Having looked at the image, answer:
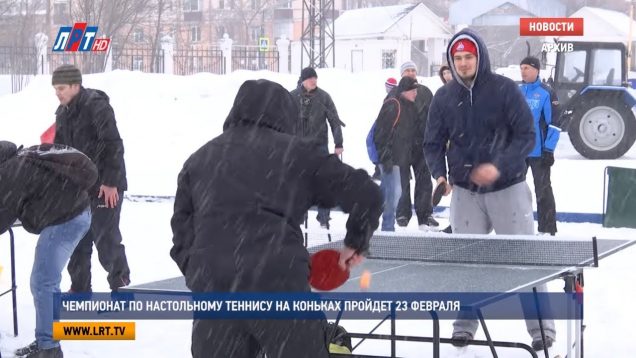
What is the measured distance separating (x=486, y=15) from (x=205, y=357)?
→ 264 ft

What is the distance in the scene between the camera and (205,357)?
4.19 meters

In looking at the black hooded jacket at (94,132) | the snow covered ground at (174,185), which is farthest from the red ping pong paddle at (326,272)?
the black hooded jacket at (94,132)

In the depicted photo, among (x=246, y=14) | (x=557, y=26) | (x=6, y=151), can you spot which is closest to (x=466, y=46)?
(x=6, y=151)

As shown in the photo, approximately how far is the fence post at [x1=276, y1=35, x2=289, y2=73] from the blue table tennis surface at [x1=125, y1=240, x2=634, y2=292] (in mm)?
35525

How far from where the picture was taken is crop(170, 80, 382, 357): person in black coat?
4.16 meters

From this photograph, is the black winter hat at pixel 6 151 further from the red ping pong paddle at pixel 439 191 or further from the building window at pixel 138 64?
the building window at pixel 138 64

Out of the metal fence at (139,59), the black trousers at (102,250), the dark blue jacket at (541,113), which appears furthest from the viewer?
the metal fence at (139,59)

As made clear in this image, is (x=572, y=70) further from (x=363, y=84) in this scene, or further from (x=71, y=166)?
(x=71, y=166)

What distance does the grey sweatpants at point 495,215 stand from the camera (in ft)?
23.9

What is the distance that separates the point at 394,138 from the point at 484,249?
634cm

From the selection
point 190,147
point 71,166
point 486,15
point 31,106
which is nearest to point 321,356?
point 71,166

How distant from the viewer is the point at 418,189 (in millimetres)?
13562

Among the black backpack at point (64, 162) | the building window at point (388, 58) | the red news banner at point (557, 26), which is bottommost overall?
the building window at point (388, 58)

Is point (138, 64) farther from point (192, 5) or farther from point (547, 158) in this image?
point (547, 158)
